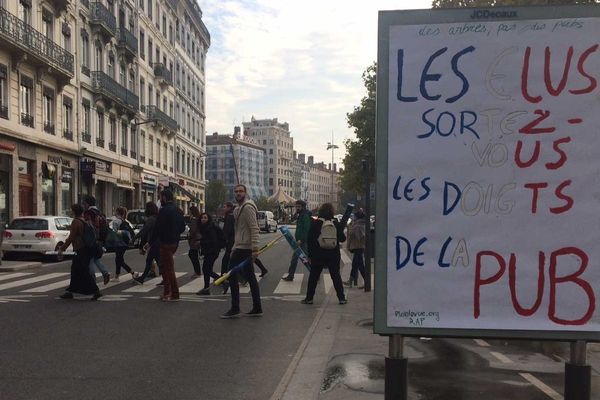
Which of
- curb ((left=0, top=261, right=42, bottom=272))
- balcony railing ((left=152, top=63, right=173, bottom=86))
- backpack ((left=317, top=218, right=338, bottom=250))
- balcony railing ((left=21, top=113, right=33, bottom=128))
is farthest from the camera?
balcony railing ((left=152, top=63, right=173, bottom=86))

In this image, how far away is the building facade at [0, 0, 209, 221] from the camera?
24.3 m

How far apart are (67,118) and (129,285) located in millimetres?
20658

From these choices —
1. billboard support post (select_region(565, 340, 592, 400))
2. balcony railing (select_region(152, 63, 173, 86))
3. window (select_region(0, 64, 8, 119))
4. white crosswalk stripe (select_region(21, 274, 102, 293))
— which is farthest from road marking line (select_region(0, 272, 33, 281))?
balcony railing (select_region(152, 63, 173, 86))

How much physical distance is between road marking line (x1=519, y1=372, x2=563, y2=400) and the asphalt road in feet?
7.06

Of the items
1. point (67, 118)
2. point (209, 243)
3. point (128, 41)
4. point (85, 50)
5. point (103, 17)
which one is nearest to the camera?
point (209, 243)

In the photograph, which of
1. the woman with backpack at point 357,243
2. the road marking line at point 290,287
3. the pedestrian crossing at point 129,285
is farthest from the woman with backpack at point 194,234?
the woman with backpack at point 357,243

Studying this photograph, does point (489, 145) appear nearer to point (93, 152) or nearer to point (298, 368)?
point (298, 368)

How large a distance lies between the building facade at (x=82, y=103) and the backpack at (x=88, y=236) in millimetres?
15034

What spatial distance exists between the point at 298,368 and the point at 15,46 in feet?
74.1

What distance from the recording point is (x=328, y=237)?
30.4ft

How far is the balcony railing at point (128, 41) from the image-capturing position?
36.8m

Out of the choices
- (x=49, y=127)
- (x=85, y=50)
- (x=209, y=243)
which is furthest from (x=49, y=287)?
(x=85, y=50)

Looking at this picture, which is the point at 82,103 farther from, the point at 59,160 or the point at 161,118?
the point at 161,118

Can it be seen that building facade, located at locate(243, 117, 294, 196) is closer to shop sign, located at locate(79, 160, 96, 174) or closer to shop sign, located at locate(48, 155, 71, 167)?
shop sign, located at locate(79, 160, 96, 174)
